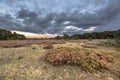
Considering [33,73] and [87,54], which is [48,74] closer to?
[33,73]

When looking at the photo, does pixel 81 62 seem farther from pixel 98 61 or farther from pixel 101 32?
pixel 101 32

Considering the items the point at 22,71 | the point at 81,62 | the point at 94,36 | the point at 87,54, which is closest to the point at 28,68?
the point at 22,71

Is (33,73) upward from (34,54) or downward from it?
downward

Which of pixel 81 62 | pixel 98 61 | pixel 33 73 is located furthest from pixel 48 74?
pixel 98 61

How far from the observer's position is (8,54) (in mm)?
12312

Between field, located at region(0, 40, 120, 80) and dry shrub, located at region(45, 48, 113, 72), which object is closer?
field, located at region(0, 40, 120, 80)

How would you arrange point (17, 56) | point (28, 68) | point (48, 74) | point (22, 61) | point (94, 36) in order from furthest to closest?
point (94, 36), point (17, 56), point (22, 61), point (28, 68), point (48, 74)

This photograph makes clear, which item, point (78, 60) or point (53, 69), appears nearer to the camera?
point (53, 69)

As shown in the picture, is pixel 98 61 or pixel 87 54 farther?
pixel 87 54

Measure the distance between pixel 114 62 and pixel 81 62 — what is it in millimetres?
2737

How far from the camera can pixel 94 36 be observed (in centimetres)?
4219

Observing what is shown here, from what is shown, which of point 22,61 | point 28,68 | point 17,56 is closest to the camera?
point 28,68

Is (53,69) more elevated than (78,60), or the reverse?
(78,60)

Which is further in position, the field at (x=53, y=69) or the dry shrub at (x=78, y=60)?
the dry shrub at (x=78, y=60)
